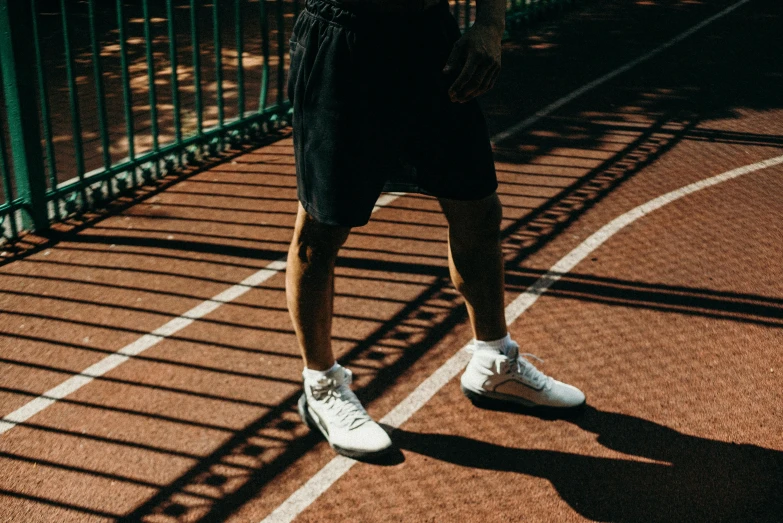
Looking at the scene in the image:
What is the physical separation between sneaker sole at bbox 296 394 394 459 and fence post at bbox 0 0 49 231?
251 cm

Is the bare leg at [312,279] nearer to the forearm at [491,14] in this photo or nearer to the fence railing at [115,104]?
the forearm at [491,14]

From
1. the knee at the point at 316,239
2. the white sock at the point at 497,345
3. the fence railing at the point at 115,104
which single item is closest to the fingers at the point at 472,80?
the knee at the point at 316,239

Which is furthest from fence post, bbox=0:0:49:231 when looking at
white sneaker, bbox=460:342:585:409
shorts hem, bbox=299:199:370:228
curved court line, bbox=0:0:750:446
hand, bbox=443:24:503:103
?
hand, bbox=443:24:503:103

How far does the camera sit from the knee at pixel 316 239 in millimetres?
3154

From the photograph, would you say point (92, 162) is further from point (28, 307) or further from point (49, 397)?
point (49, 397)

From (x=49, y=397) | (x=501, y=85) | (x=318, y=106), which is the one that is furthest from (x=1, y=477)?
(x=501, y=85)

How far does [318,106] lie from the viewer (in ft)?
9.96

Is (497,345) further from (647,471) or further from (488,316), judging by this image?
(647,471)

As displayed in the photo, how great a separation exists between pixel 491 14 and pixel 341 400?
4.85ft

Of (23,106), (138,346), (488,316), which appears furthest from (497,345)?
(23,106)

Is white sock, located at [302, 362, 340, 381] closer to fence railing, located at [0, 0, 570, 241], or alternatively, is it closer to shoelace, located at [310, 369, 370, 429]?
shoelace, located at [310, 369, 370, 429]

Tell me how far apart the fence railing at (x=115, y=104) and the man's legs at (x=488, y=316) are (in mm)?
2945

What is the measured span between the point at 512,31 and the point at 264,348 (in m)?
7.47

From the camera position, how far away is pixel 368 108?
3029 mm
